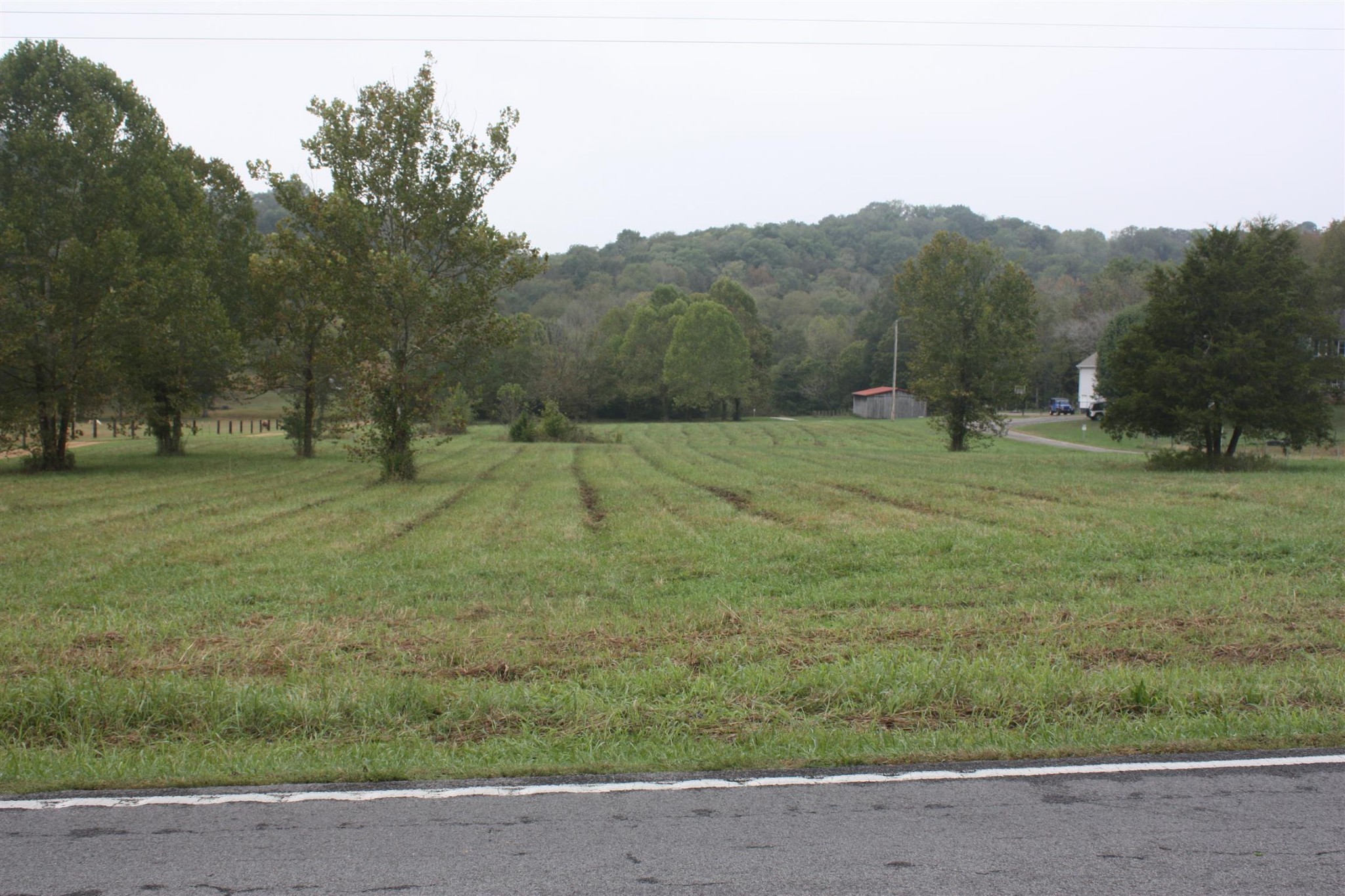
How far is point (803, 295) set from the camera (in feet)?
391

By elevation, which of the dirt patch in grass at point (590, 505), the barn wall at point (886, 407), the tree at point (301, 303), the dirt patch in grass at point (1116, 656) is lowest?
the dirt patch in grass at point (590, 505)

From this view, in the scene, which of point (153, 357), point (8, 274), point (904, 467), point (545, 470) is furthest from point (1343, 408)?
point (8, 274)

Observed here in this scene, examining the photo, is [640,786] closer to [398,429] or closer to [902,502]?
[902,502]

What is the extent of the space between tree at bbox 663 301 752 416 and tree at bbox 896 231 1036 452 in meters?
40.7

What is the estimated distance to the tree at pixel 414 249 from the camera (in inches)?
932

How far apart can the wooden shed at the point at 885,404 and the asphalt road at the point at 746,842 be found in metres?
76.9

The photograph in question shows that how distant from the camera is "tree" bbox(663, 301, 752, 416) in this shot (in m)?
80.6

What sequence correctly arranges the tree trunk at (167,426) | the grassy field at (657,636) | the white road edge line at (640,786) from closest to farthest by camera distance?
the white road edge line at (640,786), the grassy field at (657,636), the tree trunk at (167,426)

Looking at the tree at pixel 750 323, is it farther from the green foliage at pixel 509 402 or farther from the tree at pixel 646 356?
the green foliage at pixel 509 402

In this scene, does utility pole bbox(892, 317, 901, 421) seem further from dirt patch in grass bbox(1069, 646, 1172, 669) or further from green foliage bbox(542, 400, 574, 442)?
dirt patch in grass bbox(1069, 646, 1172, 669)

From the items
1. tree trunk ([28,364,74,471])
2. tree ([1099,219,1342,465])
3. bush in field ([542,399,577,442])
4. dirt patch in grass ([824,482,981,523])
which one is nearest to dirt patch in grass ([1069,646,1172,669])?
dirt patch in grass ([824,482,981,523])

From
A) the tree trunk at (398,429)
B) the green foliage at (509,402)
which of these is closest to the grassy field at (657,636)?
the tree trunk at (398,429)

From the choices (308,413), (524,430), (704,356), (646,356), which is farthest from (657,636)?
(646,356)

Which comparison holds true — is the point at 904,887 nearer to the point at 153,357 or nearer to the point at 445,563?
the point at 445,563
